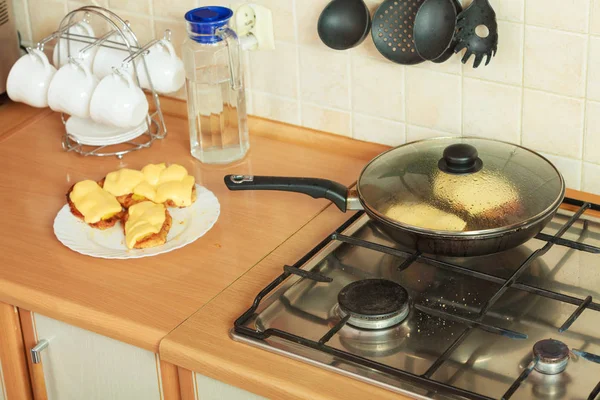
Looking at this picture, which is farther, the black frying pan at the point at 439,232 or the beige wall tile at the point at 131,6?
the beige wall tile at the point at 131,6

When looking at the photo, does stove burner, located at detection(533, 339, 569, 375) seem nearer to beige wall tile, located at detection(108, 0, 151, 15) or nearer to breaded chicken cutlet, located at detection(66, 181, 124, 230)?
breaded chicken cutlet, located at detection(66, 181, 124, 230)

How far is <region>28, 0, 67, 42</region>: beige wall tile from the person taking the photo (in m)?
2.03

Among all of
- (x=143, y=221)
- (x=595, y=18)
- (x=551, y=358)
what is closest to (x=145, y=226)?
(x=143, y=221)

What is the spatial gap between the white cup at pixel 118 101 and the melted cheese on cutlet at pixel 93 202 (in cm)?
17

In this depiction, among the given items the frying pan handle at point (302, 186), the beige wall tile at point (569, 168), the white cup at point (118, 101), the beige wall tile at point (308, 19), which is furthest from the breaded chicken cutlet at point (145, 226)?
the beige wall tile at point (569, 168)

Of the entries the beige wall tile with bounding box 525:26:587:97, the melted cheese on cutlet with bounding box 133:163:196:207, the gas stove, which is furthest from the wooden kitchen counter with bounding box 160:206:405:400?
the beige wall tile with bounding box 525:26:587:97

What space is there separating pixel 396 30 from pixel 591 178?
42cm

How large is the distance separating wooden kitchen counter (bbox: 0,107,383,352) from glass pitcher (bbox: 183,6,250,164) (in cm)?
4

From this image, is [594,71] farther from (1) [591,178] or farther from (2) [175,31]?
(2) [175,31]

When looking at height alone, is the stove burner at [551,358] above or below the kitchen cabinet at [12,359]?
above

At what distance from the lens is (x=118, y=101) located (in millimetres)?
1715

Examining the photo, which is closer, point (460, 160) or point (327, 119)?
point (460, 160)

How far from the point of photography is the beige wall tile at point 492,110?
5.16 ft

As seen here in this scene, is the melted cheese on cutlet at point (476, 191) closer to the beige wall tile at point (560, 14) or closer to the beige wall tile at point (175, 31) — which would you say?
the beige wall tile at point (560, 14)
